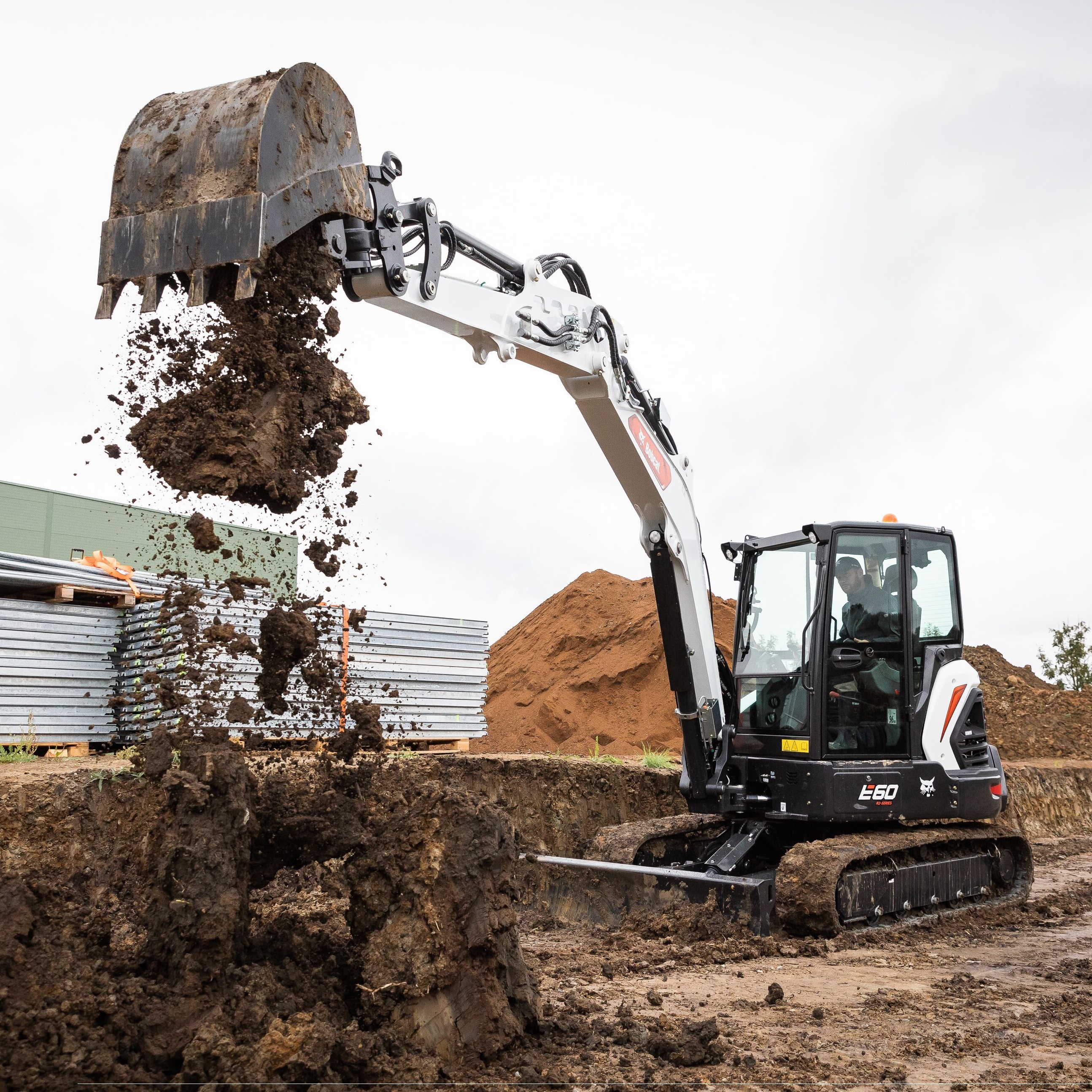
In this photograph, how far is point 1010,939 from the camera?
7.91 meters

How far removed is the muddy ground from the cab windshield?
2291mm

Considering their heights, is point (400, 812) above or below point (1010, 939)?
above

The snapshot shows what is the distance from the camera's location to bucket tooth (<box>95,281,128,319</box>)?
14.8 ft

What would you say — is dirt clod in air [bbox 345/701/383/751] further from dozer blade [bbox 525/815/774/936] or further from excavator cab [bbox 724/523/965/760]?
excavator cab [bbox 724/523/965/760]

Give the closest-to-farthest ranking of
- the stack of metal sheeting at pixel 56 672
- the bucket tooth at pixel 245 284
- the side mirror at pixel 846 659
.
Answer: the bucket tooth at pixel 245 284 < the side mirror at pixel 846 659 < the stack of metal sheeting at pixel 56 672

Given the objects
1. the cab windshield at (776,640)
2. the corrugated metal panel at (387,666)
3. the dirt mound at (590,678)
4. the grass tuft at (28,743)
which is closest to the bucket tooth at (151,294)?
the corrugated metal panel at (387,666)

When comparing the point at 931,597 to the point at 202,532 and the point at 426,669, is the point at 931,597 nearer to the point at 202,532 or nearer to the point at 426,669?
the point at 426,669

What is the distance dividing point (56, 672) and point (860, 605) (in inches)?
258

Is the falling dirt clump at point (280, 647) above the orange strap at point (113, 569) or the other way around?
the other way around

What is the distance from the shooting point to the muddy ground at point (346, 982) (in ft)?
12.9

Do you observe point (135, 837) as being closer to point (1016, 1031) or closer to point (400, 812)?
point (400, 812)

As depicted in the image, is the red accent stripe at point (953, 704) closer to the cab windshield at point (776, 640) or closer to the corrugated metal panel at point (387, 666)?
the cab windshield at point (776, 640)

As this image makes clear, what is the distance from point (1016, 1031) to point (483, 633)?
7373mm

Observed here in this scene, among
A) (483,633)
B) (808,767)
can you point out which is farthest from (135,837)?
(483,633)
